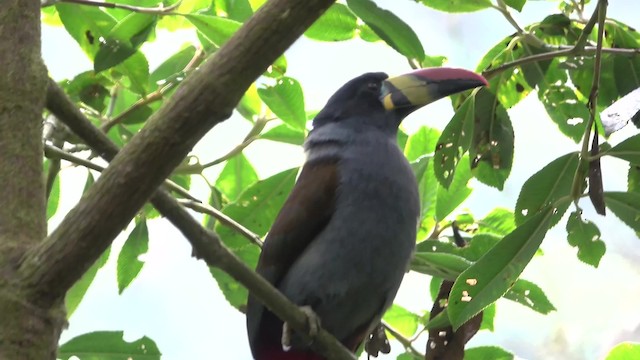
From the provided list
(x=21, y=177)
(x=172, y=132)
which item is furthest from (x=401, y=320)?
(x=172, y=132)

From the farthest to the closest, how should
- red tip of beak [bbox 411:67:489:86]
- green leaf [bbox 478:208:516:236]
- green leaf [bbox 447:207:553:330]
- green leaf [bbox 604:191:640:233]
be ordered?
green leaf [bbox 478:208:516:236], red tip of beak [bbox 411:67:489:86], green leaf [bbox 604:191:640:233], green leaf [bbox 447:207:553:330]

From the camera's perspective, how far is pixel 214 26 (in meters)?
2.60

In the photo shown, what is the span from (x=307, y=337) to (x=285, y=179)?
694 mm

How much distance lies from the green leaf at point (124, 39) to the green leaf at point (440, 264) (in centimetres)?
89

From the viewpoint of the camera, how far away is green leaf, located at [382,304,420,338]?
3.03 m

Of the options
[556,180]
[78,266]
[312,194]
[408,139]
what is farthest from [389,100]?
[78,266]

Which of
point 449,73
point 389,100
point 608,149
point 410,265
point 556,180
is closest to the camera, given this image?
point 608,149

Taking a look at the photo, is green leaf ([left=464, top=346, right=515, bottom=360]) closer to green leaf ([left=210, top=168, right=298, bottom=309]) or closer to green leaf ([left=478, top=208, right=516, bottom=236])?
green leaf ([left=478, top=208, right=516, bottom=236])

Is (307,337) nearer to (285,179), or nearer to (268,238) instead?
(268,238)

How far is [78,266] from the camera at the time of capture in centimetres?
168

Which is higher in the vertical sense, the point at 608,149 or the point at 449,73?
the point at 449,73

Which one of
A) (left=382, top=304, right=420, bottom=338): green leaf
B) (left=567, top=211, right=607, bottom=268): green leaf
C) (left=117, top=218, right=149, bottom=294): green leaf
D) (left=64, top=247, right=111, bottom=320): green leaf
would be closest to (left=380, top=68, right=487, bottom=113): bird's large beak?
(left=567, top=211, right=607, bottom=268): green leaf

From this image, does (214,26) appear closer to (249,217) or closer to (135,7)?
(135,7)

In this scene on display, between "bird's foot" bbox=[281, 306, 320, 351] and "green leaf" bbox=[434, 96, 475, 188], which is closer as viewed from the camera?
"bird's foot" bbox=[281, 306, 320, 351]
